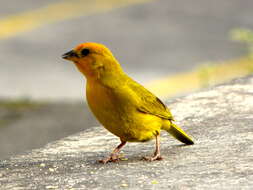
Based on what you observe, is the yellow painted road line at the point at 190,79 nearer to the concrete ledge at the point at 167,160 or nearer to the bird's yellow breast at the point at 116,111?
the concrete ledge at the point at 167,160

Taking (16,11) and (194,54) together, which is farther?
(16,11)

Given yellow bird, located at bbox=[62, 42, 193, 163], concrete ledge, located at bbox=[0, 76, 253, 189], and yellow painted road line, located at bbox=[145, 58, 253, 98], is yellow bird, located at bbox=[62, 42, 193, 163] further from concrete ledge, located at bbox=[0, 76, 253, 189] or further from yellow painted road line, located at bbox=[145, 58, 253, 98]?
yellow painted road line, located at bbox=[145, 58, 253, 98]

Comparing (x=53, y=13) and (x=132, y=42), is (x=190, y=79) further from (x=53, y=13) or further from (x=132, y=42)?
(x=53, y=13)

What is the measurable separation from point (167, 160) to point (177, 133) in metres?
0.34

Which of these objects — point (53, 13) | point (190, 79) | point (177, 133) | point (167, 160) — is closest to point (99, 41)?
point (190, 79)

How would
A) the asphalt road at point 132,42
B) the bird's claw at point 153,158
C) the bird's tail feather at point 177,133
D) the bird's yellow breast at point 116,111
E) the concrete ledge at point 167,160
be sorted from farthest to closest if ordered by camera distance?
the asphalt road at point 132,42, the bird's tail feather at point 177,133, the bird's claw at point 153,158, the bird's yellow breast at point 116,111, the concrete ledge at point 167,160

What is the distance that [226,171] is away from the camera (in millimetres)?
4246

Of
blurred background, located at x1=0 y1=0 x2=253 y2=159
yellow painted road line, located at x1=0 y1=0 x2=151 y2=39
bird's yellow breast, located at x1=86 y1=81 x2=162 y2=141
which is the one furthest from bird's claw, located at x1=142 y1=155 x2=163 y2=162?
yellow painted road line, located at x1=0 y1=0 x2=151 y2=39

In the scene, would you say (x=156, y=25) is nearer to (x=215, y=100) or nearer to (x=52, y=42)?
(x=52, y=42)

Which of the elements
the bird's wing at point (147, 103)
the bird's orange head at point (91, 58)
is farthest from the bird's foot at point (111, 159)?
the bird's orange head at point (91, 58)

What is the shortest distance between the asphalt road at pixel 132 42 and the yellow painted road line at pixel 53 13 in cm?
19

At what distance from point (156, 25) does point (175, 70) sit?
144 cm

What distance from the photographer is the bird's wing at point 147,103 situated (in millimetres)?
4625

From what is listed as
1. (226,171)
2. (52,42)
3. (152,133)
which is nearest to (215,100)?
(152,133)
